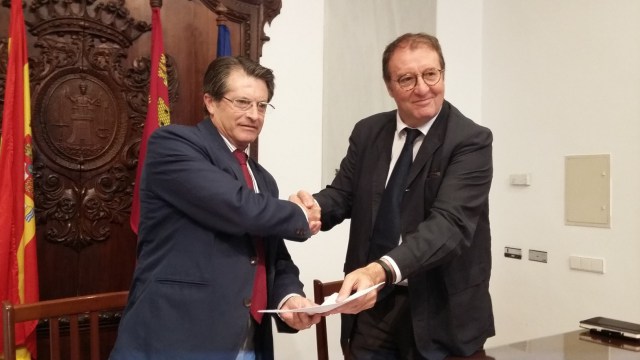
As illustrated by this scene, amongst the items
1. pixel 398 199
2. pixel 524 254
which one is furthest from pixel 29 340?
pixel 524 254

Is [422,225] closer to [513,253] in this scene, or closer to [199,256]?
[199,256]

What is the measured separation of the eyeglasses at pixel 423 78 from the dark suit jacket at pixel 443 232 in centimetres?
11

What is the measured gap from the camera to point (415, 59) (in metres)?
1.67

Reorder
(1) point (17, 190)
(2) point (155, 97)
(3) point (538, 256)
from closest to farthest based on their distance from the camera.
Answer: (1) point (17, 190) → (2) point (155, 97) → (3) point (538, 256)

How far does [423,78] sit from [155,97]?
1.44 m

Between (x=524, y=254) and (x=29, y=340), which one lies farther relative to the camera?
(x=524, y=254)

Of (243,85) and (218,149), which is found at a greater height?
(243,85)

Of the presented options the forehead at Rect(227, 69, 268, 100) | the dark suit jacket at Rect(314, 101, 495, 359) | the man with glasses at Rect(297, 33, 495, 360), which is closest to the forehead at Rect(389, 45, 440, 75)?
the man with glasses at Rect(297, 33, 495, 360)

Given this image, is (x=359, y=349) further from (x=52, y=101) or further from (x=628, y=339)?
(x=52, y=101)

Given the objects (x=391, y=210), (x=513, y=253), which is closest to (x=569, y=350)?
(x=391, y=210)

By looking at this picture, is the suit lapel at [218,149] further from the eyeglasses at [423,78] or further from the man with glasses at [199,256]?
the eyeglasses at [423,78]

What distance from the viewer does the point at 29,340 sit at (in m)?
2.25

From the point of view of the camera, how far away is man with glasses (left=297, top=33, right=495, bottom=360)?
4.96 ft

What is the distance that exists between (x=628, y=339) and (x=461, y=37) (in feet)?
9.03
